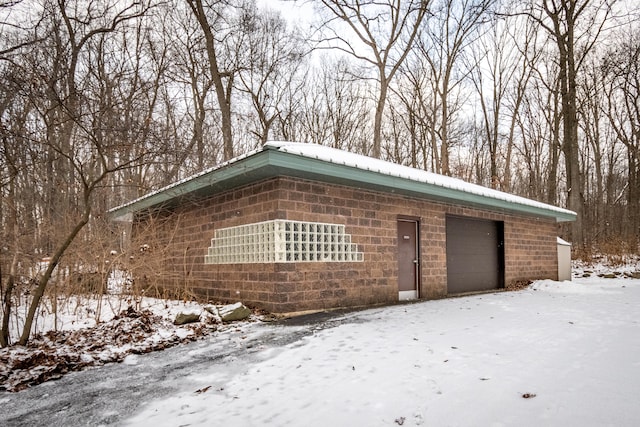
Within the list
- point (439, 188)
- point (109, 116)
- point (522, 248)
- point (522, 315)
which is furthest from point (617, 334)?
point (522, 248)

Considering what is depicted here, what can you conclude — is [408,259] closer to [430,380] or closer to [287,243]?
[287,243]

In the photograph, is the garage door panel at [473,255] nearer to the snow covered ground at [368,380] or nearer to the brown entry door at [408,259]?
the brown entry door at [408,259]

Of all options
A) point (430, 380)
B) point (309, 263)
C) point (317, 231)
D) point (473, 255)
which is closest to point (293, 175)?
point (317, 231)

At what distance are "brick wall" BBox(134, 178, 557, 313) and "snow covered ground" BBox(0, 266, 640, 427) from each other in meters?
1.22

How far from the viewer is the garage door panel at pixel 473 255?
939 centimetres

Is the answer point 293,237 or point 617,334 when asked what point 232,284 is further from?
point 617,334

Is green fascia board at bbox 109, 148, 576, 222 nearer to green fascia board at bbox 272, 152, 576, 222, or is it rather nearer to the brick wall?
green fascia board at bbox 272, 152, 576, 222

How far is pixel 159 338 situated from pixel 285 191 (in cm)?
269

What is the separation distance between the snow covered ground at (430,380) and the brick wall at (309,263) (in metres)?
1.40

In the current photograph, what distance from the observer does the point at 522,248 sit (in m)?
11.3

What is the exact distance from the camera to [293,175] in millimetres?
6113

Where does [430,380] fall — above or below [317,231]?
below

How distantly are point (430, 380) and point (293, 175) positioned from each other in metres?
3.86

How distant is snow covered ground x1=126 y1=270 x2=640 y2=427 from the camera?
7.80 feet
